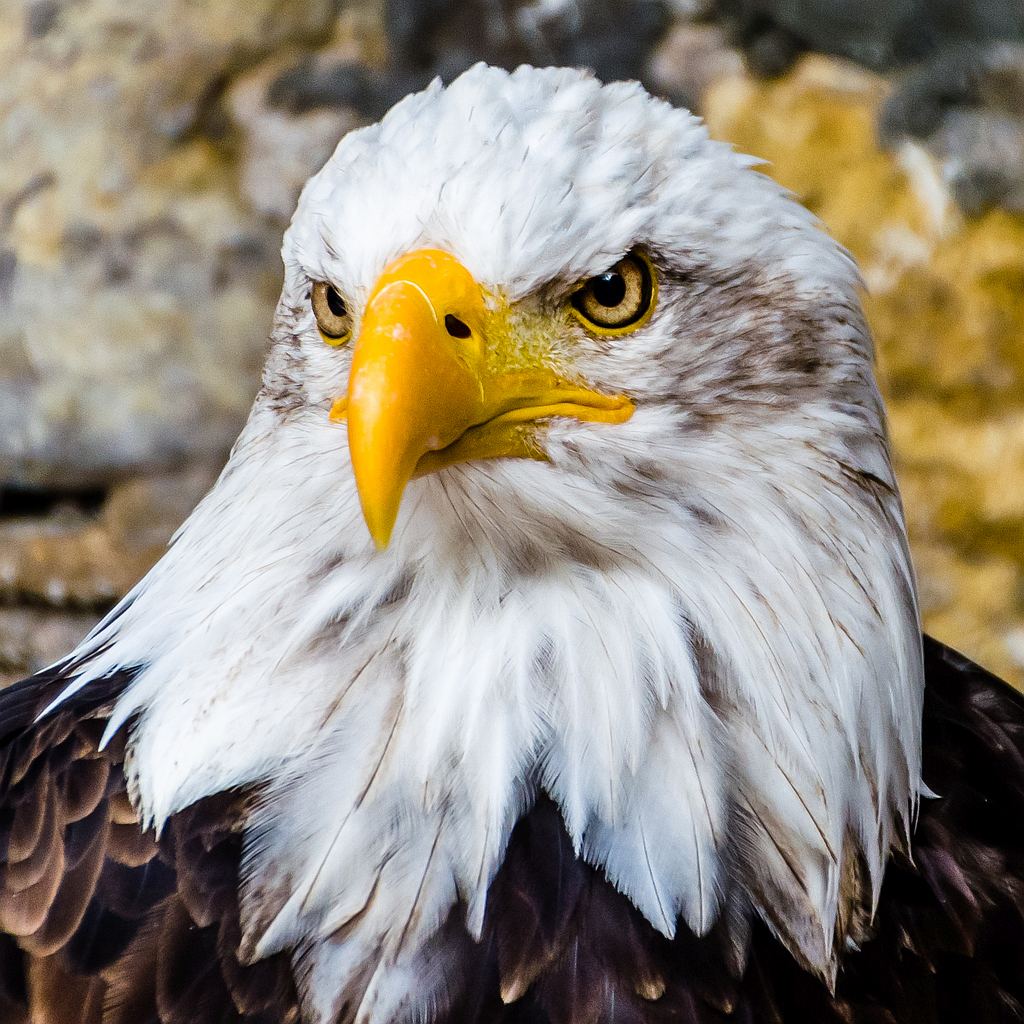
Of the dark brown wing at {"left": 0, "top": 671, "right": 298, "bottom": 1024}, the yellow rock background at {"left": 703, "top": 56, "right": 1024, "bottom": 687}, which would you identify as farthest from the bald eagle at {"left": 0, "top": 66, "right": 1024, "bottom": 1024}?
the yellow rock background at {"left": 703, "top": 56, "right": 1024, "bottom": 687}

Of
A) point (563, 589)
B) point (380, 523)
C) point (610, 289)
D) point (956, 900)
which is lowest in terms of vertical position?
point (956, 900)

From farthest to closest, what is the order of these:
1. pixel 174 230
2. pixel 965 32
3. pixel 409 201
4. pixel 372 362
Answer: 1. pixel 174 230
2. pixel 965 32
3. pixel 409 201
4. pixel 372 362

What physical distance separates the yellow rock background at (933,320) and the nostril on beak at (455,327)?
2299 mm

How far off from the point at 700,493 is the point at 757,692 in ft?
0.71

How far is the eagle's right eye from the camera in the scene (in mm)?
1164

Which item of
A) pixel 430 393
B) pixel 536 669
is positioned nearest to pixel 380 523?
pixel 430 393

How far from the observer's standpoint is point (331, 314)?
46.5 inches

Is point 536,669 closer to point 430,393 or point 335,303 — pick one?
point 430,393

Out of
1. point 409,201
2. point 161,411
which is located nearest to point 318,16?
point 161,411

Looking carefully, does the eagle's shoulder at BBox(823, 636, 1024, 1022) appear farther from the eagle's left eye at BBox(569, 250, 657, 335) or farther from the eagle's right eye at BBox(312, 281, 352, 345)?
the eagle's right eye at BBox(312, 281, 352, 345)

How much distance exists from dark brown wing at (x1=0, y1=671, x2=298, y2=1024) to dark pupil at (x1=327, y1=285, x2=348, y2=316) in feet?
1.69

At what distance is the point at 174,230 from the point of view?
128 inches

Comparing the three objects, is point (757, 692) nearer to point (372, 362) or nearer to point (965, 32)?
point (372, 362)

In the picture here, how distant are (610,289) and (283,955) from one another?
29.2 inches
